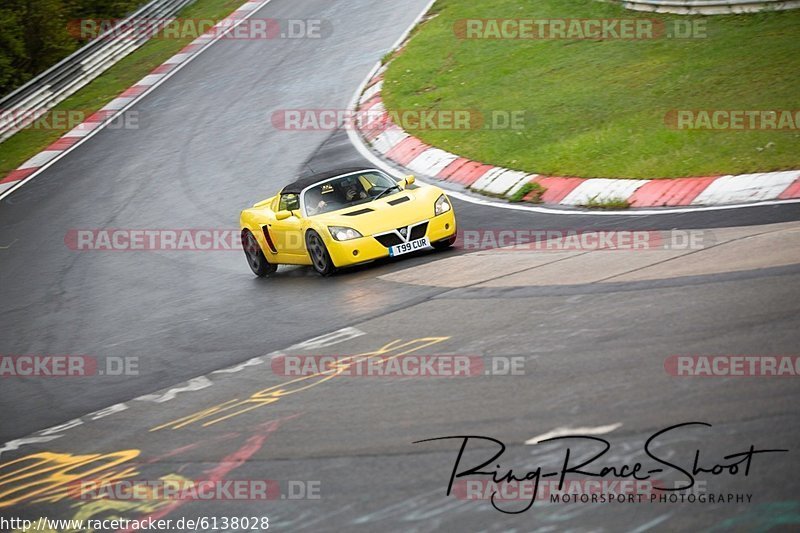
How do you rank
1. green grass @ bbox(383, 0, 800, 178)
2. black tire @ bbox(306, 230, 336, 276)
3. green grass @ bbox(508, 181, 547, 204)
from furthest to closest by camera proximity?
green grass @ bbox(508, 181, 547, 204), green grass @ bbox(383, 0, 800, 178), black tire @ bbox(306, 230, 336, 276)

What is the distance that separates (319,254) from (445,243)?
1.58 m

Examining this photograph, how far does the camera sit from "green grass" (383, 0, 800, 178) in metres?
14.3

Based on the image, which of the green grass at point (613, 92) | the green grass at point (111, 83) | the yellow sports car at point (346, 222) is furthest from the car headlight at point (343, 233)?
the green grass at point (111, 83)

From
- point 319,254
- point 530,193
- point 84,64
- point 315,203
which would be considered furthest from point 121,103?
point 319,254

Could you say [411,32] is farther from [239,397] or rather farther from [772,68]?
[239,397]

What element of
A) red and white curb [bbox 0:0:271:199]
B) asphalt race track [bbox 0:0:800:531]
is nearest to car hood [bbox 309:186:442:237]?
asphalt race track [bbox 0:0:800:531]

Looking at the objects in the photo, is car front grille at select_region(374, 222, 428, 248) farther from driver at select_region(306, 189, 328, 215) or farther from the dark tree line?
the dark tree line

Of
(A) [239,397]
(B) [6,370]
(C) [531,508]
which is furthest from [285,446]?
(B) [6,370]

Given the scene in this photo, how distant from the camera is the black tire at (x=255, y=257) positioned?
14648 mm

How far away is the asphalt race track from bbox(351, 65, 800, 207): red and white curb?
0.54 m

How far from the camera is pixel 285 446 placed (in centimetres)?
741

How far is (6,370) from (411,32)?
50.6 feet

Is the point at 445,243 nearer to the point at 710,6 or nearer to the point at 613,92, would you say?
the point at 613,92

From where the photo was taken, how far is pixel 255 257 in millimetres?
14719
